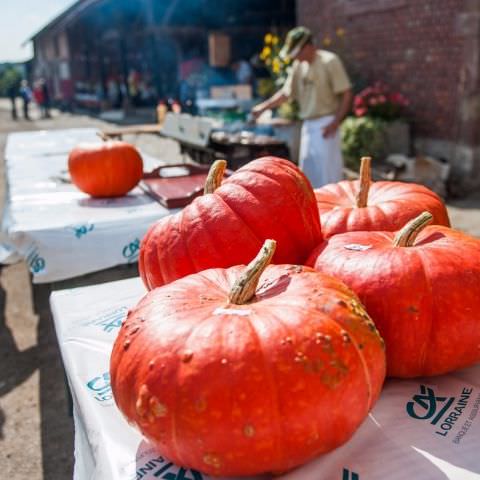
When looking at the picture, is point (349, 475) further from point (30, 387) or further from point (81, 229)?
point (30, 387)

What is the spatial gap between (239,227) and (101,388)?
0.62 metres

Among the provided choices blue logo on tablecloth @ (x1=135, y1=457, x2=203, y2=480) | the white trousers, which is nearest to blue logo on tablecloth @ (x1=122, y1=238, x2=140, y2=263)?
blue logo on tablecloth @ (x1=135, y1=457, x2=203, y2=480)

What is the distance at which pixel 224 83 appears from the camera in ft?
58.2

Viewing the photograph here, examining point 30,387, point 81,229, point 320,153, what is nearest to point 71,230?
point 81,229

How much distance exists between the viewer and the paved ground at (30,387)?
2.72 meters

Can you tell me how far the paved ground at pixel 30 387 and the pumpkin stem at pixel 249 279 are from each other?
72.8 inches

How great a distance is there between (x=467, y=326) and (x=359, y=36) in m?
9.34

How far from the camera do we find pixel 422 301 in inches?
55.2

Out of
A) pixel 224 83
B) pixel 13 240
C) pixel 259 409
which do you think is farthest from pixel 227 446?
pixel 224 83

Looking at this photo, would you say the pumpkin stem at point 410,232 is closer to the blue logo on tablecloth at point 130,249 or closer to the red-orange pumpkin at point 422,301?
the red-orange pumpkin at point 422,301

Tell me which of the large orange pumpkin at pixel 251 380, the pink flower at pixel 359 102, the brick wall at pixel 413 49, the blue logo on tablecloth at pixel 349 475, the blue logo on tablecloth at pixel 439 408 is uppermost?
the brick wall at pixel 413 49

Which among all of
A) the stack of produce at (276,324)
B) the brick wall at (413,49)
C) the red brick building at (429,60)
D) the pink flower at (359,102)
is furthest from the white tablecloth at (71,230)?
the pink flower at (359,102)

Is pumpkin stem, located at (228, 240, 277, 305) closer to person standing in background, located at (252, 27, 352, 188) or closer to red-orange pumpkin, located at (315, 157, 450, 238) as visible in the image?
red-orange pumpkin, located at (315, 157, 450, 238)

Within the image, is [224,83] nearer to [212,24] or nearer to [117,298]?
[212,24]
